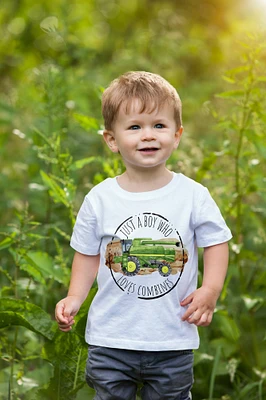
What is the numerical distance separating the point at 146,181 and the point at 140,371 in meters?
0.61

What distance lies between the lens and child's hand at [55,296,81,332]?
2326mm

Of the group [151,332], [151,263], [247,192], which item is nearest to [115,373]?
[151,332]

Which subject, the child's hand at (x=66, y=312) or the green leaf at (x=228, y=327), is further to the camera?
the green leaf at (x=228, y=327)

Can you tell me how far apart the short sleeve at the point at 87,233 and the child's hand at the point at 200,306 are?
36cm

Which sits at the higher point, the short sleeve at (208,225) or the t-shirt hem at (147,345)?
the short sleeve at (208,225)

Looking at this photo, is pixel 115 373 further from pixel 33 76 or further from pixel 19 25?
pixel 19 25

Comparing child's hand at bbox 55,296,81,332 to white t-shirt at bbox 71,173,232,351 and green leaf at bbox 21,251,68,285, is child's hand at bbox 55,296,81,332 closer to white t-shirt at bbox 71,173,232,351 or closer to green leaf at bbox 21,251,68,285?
Answer: white t-shirt at bbox 71,173,232,351

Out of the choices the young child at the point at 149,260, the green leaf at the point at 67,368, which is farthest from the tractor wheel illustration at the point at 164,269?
the green leaf at the point at 67,368

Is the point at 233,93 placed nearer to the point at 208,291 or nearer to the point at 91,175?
the point at 208,291

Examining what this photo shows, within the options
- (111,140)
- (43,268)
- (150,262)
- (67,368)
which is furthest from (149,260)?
(43,268)

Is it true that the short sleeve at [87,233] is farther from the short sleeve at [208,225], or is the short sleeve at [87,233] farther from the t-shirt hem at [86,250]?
the short sleeve at [208,225]

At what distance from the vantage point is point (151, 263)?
229cm

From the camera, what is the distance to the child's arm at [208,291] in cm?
226

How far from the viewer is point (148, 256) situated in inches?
89.7
